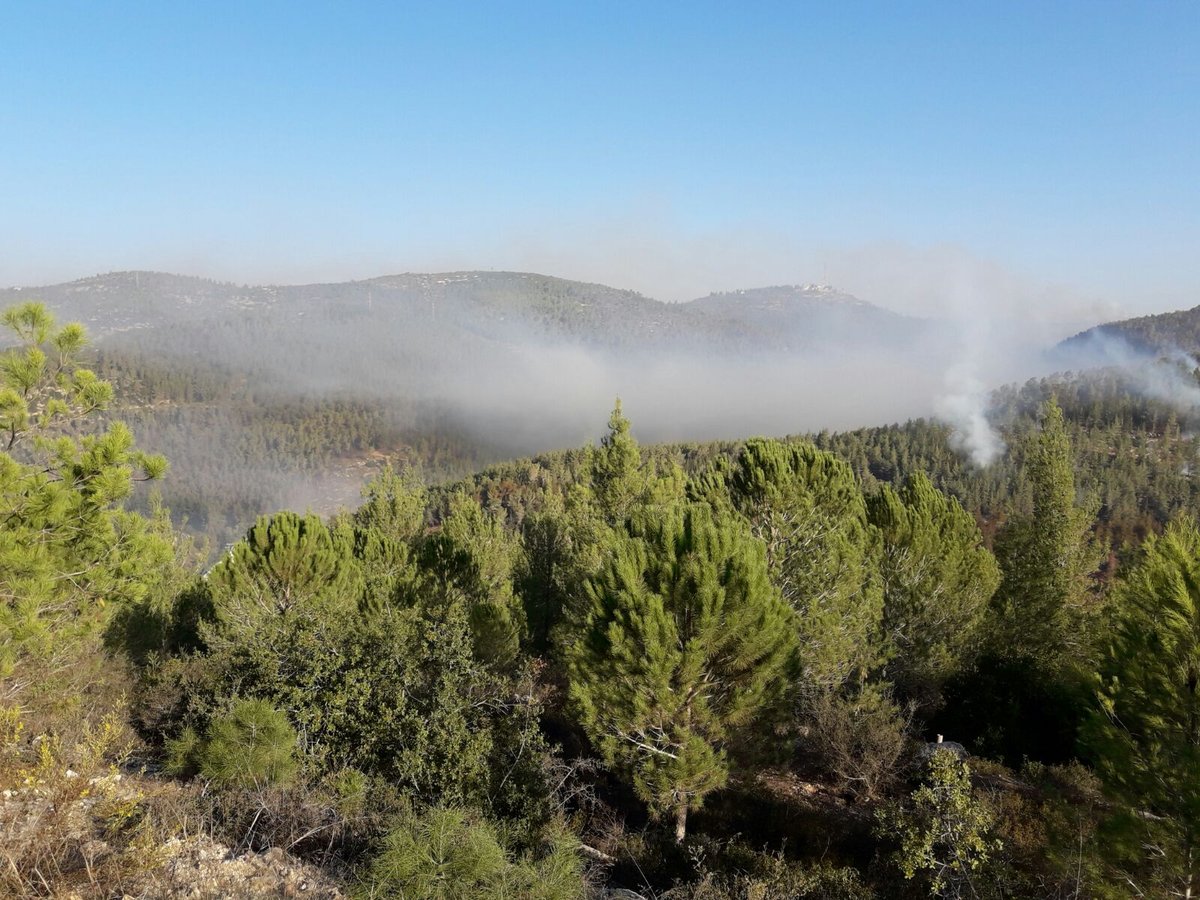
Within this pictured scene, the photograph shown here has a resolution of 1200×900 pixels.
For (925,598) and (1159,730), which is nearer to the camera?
(1159,730)

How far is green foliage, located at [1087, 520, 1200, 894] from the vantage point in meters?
10.4

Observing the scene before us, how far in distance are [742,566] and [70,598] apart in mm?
12589

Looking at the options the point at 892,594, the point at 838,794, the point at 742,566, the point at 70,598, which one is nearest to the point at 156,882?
the point at 70,598

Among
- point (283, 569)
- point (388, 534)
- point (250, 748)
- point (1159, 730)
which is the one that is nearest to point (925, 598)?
point (1159, 730)

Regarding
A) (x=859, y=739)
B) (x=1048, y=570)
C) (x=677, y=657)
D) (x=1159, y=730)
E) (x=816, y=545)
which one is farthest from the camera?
(x=1048, y=570)

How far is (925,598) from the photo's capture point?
78.3ft

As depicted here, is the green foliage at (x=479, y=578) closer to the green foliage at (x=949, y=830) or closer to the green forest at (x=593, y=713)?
the green forest at (x=593, y=713)

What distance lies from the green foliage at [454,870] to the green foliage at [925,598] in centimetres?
1596

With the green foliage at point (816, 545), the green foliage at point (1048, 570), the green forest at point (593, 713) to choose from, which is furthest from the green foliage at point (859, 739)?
the green foliage at point (1048, 570)

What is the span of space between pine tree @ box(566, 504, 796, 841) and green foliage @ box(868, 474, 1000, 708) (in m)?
10.4

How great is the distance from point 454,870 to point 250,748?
590 cm

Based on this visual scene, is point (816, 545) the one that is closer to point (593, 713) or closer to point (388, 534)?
point (593, 713)

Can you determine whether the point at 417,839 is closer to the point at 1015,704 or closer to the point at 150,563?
the point at 150,563

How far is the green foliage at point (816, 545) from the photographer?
19359 mm
